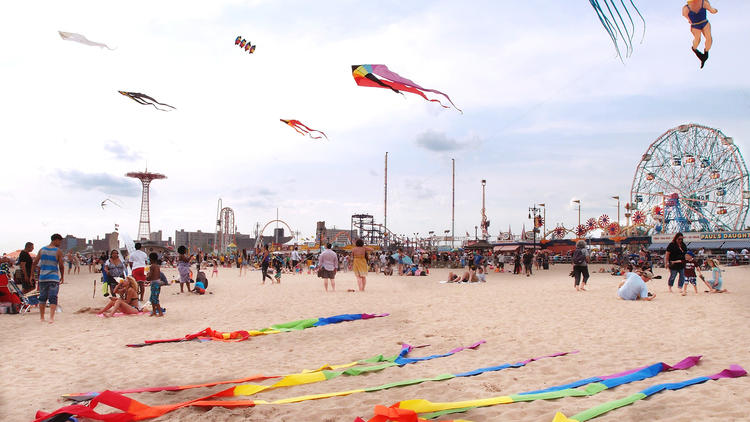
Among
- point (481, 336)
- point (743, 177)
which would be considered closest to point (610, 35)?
point (481, 336)

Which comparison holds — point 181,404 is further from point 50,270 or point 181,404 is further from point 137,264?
point 137,264

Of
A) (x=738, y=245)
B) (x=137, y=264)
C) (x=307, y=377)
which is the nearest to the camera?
(x=307, y=377)

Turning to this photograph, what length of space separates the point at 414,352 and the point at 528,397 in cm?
217

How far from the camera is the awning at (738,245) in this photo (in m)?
42.2

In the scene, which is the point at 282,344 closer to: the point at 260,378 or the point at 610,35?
the point at 260,378

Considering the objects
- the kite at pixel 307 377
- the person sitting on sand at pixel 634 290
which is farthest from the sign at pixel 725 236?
the kite at pixel 307 377

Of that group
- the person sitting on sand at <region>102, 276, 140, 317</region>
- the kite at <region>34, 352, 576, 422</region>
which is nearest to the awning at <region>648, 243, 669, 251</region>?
the person sitting on sand at <region>102, 276, 140, 317</region>

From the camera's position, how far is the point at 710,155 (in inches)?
2058

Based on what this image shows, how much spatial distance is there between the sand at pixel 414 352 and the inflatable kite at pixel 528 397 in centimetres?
8

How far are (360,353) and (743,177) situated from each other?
5939 centimetres

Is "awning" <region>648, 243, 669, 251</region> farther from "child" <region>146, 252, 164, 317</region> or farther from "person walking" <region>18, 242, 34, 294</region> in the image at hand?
"person walking" <region>18, 242, 34, 294</region>

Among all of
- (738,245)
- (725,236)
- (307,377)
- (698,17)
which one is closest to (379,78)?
(698,17)

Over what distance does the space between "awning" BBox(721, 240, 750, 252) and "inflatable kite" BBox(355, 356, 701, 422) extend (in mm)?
48430

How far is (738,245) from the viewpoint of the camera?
42969mm
